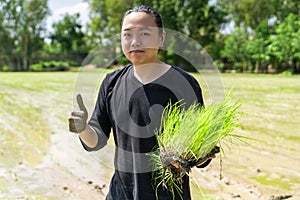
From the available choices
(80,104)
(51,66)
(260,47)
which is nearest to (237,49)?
(260,47)

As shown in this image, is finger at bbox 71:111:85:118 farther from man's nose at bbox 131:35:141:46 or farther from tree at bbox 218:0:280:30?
tree at bbox 218:0:280:30

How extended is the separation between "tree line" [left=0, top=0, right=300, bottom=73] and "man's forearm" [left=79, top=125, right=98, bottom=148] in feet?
71.8

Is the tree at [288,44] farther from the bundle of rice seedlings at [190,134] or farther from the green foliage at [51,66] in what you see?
the bundle of rice seedlings at [190,134]

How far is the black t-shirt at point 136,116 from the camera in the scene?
1706mm

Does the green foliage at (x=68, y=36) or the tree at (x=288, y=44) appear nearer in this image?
the tree at (x=288, y=44)

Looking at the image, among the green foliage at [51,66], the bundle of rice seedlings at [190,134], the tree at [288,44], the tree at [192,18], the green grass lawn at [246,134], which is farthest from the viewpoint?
the green foliage at [51,66]

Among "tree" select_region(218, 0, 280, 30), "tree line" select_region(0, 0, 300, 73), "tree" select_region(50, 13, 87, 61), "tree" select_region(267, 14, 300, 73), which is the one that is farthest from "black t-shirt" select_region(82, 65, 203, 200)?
"tree" select_region(50, 13, 87, 61)

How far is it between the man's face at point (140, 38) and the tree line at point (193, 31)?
2191cm

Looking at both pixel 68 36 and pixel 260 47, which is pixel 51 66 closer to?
pixel 68 36

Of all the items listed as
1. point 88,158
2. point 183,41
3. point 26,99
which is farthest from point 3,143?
point 26,99

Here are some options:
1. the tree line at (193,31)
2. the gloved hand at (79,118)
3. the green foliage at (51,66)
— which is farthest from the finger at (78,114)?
the green foliage at (51,66)

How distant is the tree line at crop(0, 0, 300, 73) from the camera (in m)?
32.2

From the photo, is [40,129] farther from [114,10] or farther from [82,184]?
[114,10]

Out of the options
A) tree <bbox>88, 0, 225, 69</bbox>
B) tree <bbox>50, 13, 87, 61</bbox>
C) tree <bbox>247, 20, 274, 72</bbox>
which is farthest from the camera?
tree <bbox>50, 13, 87, 61</bbox>
